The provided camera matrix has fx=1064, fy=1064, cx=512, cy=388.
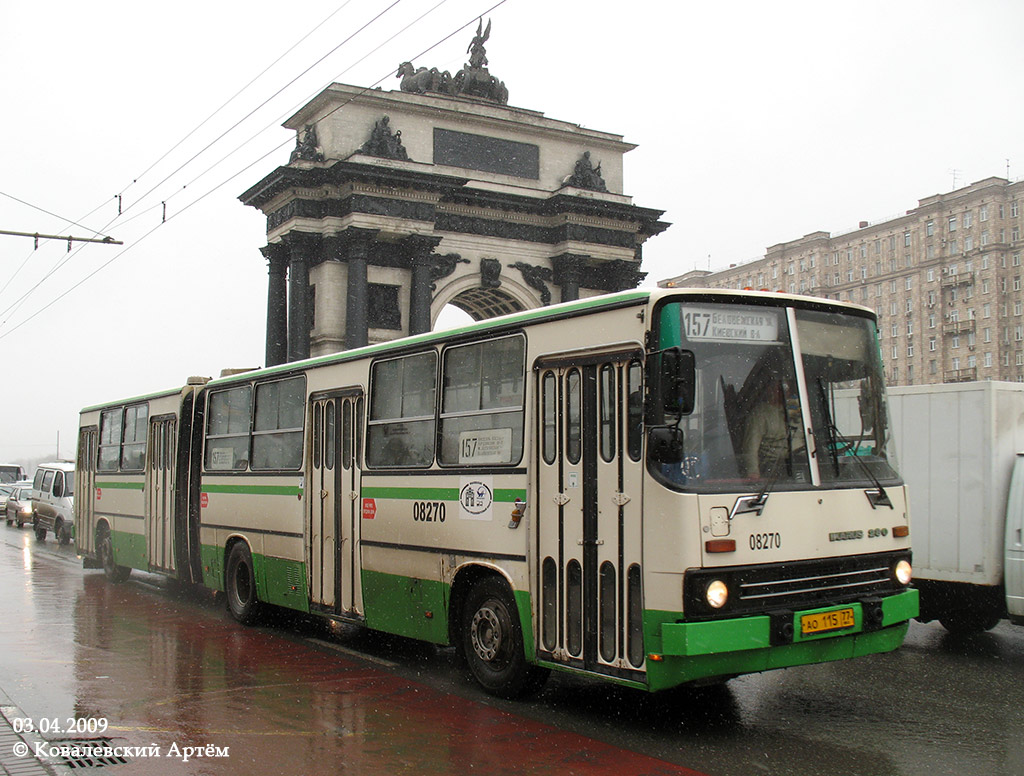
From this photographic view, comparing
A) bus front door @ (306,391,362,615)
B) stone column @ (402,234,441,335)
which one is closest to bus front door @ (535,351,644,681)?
bus front door @ (306,391,362,615)

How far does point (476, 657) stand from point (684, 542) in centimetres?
261

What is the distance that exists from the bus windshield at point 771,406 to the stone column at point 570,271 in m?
34.5

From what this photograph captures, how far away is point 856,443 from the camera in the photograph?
748 centimetres

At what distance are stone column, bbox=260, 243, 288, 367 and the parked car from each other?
9.82 metres

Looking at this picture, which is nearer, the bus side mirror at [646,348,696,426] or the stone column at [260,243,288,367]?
the bus side mirror at [646,348,696,426]

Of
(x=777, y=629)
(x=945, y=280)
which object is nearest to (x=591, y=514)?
(x=777, y=629)

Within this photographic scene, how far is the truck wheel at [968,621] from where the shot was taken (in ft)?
35.7

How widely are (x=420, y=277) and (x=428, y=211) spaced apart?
2.45 m

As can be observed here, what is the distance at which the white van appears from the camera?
26797 mm

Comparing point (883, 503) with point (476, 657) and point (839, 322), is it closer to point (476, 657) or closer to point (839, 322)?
point (839, 322)

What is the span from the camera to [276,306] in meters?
41.3

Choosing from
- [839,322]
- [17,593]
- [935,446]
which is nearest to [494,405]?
[839,322]

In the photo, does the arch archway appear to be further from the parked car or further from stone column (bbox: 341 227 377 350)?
the parked car

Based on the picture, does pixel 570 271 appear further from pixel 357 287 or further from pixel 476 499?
pixel 476 499
